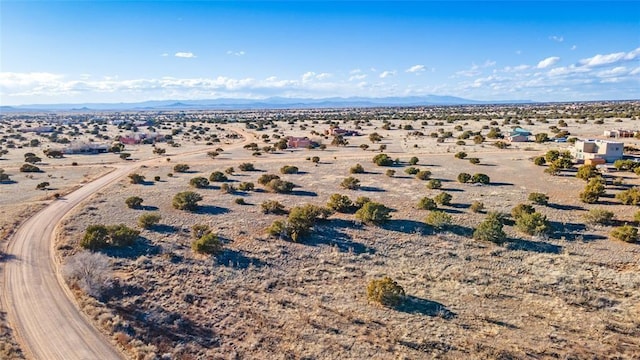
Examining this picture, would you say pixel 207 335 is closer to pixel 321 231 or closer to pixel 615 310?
pixel 321 231

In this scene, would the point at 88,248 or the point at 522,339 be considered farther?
the point at 88,248

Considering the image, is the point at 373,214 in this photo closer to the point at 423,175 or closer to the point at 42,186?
the point at 423,175

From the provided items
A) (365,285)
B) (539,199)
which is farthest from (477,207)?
(365,285)

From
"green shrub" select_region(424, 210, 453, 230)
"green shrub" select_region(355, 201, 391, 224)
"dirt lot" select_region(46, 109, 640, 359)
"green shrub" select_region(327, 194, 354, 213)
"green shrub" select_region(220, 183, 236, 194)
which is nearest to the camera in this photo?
"dirt lot" select_region(46, 109, 640, 359)

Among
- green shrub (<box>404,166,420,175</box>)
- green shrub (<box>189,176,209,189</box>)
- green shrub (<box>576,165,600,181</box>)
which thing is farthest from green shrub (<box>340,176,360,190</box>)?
green shrub (<box>576,165,600,181</box>)

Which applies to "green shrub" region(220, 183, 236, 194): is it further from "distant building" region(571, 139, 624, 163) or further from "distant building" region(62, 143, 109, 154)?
"distant building" region(62, 143, 109, 154)

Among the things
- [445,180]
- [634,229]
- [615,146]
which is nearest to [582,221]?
[634,229]
